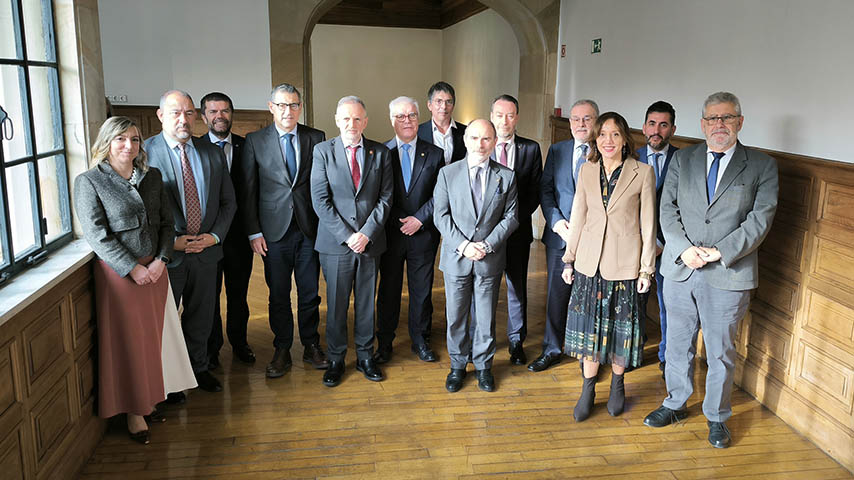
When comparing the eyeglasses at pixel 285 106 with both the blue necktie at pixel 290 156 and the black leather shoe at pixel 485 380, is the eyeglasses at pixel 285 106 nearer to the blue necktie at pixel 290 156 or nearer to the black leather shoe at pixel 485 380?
the blue necktie at pixel 290 156

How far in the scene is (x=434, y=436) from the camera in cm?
374

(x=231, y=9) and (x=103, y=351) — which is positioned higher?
(x=231, y=9)

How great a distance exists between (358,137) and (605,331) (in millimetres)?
1896

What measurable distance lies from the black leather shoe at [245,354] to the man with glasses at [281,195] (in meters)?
0.25

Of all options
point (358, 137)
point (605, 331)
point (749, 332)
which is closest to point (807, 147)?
point (749, 332)

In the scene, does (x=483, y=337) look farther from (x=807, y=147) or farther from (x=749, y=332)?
(x=807, y=147)

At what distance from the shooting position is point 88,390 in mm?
3502

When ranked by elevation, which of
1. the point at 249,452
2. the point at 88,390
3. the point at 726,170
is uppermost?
the point at 726,170

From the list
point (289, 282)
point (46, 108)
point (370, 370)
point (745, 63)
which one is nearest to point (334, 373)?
point (370, 370)

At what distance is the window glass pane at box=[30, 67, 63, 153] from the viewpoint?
3.37 metres

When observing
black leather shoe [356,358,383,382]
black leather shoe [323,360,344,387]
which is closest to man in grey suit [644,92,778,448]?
black leather shoe [356,358,383,382]

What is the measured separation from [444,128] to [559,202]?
1.01 metres

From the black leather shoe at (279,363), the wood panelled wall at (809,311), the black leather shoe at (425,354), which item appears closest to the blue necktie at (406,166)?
the black leather shoe at (425,354)

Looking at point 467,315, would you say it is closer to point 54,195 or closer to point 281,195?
point 281,195
